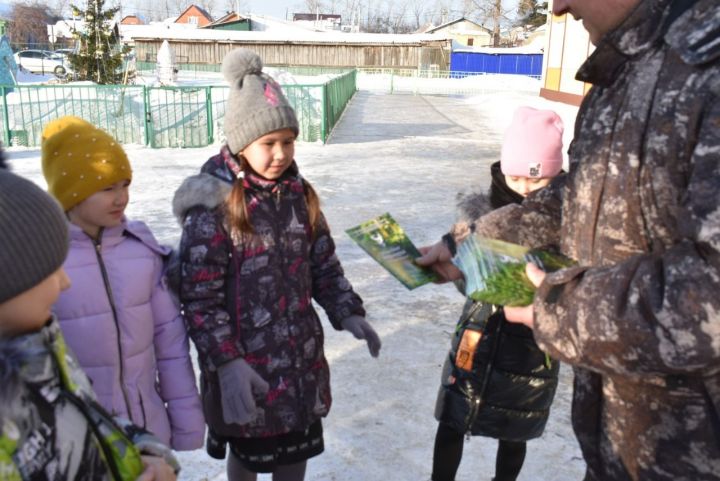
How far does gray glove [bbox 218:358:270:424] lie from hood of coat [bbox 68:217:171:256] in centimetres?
44

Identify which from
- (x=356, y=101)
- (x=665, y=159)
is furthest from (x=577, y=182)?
(x=356, y=101)

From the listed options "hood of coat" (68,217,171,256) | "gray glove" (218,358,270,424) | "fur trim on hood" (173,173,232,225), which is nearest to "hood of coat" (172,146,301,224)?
"fur trim on hood" (173,173,232,225)

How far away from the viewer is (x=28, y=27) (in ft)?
184

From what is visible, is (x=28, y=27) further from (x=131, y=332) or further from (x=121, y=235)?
(x=131, y=332)

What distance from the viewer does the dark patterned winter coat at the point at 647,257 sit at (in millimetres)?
1119

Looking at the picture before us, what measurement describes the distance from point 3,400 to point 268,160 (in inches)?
50.0

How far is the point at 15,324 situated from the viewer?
1.21 meters

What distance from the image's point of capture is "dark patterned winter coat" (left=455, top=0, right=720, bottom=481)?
112 cm

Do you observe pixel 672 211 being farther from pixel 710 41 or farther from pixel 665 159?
pixel 710 41

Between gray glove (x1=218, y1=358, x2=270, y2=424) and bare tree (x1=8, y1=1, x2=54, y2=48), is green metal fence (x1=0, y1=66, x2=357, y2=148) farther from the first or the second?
bare tree (x1=8, y1=1, x2=54, y2=48)

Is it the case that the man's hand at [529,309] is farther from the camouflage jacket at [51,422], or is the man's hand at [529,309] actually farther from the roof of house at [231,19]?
the roof of house at [231,19]

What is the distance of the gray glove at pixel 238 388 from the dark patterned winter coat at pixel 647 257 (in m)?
1.02

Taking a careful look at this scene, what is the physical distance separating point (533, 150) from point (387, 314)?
214 cm

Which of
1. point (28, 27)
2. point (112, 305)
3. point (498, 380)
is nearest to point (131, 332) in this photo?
point (112, 305)
